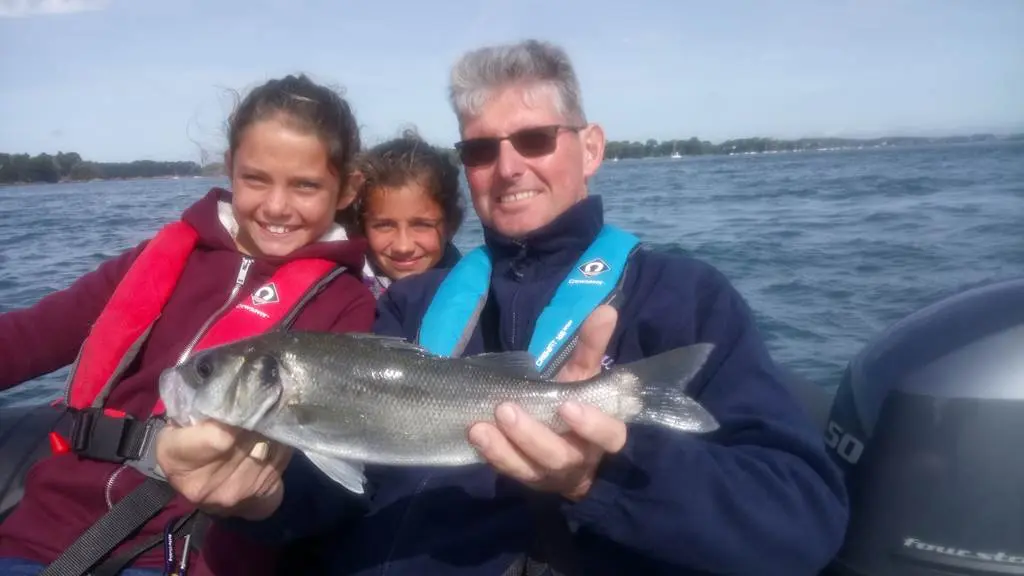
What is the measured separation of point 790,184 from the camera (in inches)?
1395

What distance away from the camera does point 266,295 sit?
4090 mm

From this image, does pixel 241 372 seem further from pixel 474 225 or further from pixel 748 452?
pixel 474 225

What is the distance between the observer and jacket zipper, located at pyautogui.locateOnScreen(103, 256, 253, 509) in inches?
149

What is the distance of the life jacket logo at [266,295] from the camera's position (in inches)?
160

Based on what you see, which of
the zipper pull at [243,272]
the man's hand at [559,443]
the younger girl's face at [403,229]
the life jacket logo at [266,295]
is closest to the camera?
the man's hand at [559,443]

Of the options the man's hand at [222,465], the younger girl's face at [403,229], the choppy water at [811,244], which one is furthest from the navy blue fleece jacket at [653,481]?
the choppy water at [811,244]

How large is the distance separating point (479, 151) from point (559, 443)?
1.81m

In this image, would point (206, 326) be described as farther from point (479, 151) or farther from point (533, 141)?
point (533, 141)

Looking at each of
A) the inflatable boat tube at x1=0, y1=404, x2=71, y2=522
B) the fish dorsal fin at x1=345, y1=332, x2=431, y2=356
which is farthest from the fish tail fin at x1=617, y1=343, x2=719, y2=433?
the inflatable boat tube at x1=0, y1=404, x2=71, y2=522

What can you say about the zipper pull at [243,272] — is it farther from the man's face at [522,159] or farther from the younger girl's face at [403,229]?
the man's face at [522,159]

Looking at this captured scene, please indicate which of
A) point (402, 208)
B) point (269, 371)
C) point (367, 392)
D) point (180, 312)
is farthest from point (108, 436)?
point (402, 208)

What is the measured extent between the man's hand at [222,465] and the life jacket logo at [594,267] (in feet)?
4.76

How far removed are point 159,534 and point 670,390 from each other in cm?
253

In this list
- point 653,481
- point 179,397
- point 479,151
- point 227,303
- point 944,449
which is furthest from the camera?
point 227,303
